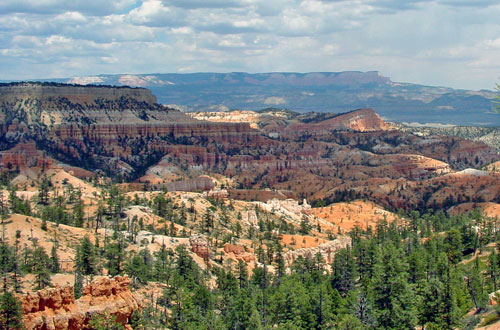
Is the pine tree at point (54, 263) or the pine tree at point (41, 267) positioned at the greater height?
the pine tree at point (41, 267)

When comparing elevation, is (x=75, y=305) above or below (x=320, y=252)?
above

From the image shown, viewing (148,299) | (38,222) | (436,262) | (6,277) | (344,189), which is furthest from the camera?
(344,189)

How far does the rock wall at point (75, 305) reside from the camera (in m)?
45.5

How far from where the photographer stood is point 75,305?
48.1 metres

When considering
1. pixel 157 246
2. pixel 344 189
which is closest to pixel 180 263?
pixel 157 246

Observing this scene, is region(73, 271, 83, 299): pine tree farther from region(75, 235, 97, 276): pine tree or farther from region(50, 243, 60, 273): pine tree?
region(50, 243, 60, 273): pine tree

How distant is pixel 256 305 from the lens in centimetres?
6306

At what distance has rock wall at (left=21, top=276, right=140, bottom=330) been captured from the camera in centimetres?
4553

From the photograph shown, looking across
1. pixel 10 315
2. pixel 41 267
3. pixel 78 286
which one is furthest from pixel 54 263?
pixel 10 315

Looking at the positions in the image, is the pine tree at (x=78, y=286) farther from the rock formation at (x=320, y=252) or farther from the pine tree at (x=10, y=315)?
the rock formation at (x=320, y=252)

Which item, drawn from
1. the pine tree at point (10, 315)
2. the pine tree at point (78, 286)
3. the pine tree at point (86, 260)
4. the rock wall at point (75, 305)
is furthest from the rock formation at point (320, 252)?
the pine tree at point (10, 315)

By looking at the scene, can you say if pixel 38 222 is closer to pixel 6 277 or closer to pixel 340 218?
pixel 6 277

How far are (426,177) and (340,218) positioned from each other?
203ft

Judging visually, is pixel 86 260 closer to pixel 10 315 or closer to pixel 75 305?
pixel 75 305
